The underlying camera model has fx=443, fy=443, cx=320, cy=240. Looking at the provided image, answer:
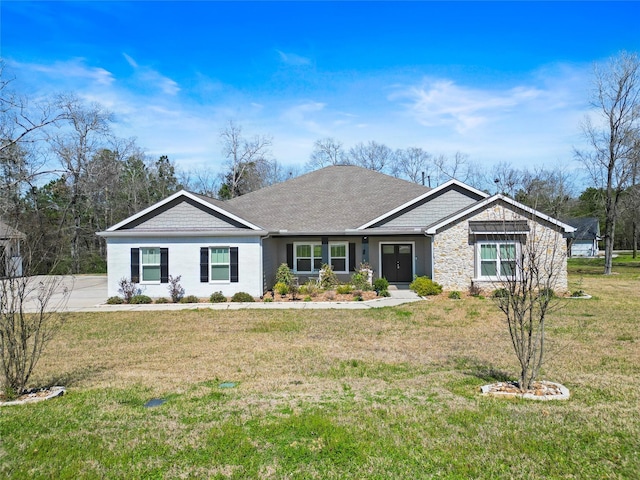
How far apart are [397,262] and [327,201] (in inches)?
206

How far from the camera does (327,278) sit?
806 inches

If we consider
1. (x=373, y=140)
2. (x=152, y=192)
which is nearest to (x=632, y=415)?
(x=152, y=192)

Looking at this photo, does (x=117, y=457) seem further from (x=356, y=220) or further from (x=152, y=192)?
(x=152, y=192)

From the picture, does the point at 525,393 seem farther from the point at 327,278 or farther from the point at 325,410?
the point at 327,278

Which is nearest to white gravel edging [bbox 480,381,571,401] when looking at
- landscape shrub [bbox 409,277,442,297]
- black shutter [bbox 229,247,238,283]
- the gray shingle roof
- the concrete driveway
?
landscape shrub [bbox 409,277,442,297]

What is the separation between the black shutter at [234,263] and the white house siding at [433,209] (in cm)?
683

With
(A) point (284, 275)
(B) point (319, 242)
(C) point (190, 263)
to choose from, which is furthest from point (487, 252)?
(C) point (190, 263)

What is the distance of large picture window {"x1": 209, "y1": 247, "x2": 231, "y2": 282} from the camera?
18.5 meters

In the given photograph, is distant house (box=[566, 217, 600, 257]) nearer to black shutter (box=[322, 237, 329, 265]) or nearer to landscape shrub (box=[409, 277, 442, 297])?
landscape shrub (box=[409, 277, 442, 297])

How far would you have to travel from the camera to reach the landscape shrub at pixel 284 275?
19859mm

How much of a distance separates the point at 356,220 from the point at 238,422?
16.7 meters

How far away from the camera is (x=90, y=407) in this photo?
245 inches

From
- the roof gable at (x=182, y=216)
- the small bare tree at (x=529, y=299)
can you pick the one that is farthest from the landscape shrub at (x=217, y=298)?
Result: the small bare tree at (x=529, y=299)

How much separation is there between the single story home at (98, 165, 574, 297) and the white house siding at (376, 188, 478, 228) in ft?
0.16
